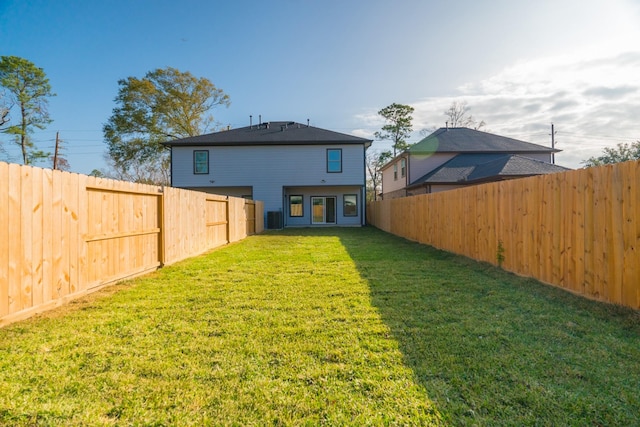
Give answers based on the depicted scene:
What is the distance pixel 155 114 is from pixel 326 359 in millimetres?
28197

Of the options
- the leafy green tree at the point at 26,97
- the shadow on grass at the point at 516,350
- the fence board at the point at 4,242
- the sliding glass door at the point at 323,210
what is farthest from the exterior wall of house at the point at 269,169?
the fence board at the point at 4,242

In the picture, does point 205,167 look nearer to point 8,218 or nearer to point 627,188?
point 8,218

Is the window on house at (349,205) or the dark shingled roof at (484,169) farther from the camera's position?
the window on house at (349,205)

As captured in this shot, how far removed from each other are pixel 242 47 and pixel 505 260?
1144 cm

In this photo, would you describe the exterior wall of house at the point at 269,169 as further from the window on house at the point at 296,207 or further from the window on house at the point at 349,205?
the window on house at the point at 296,207

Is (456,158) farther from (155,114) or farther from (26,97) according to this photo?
(26,97)

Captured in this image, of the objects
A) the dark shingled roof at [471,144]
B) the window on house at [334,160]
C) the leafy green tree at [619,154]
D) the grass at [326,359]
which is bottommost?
the grass at [326,359]

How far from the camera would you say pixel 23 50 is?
20.8 metres

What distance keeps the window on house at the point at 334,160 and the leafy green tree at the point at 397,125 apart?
44.9 feet

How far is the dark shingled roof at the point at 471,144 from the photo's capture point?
19.2 m

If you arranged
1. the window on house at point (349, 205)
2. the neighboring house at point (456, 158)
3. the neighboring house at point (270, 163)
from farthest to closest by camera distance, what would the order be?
1. the window on house at point (349, 205)
2. the neighboring house at point (270, 163)
3. the neighboring house at point (456, 158)

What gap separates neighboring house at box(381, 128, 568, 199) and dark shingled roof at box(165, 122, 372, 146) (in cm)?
350

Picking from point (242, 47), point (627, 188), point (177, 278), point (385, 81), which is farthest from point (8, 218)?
point (385, 81)

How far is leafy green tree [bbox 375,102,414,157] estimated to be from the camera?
1187 inches
